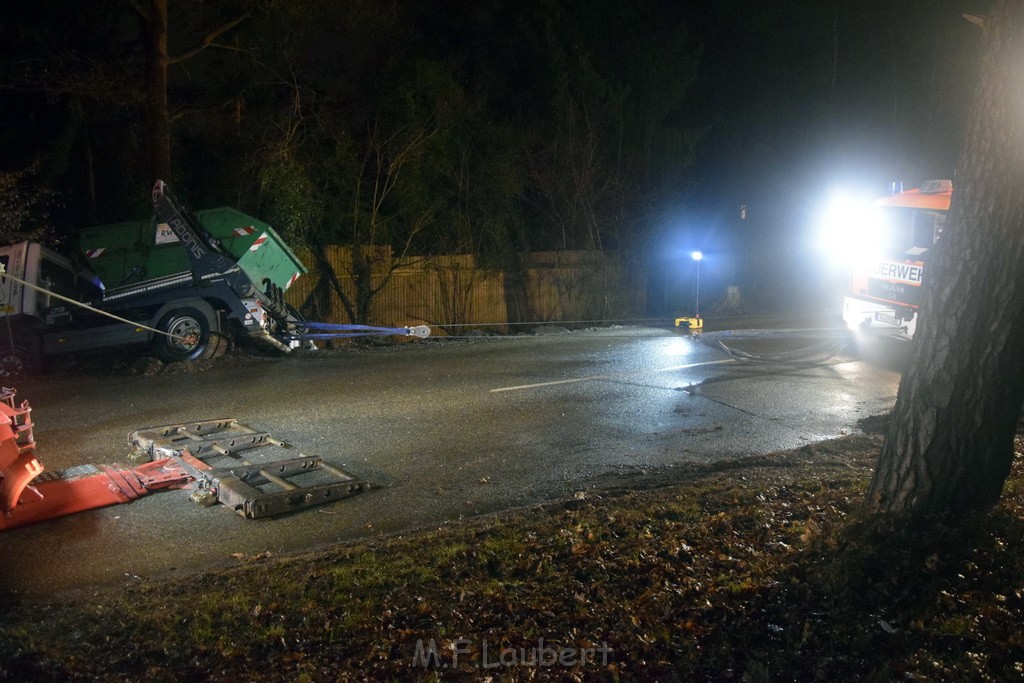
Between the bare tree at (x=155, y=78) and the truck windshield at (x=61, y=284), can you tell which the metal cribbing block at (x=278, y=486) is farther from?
the bare tree at (x=155, y=78)

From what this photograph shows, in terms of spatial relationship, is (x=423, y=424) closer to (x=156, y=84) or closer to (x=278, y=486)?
(x=278, y=486)

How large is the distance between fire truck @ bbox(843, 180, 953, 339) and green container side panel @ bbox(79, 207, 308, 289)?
10.4m

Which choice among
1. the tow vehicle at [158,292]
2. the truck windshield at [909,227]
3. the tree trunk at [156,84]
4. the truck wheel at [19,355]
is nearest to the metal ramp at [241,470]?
the tow vehicle at [158,292]

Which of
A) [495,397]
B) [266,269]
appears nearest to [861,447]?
[495,397]

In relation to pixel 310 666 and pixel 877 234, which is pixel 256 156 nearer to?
pixel 877 234

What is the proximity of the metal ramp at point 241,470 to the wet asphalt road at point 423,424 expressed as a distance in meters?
0.16

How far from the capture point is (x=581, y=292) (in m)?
22.2

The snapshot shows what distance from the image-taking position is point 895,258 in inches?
560

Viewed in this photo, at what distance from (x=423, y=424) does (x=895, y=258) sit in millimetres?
9244

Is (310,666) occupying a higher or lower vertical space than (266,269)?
lower

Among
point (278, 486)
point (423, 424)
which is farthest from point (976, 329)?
point (423, 424)

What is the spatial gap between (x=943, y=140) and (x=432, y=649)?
2725 centimetres

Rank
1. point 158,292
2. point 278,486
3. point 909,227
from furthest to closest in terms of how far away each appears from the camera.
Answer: point 909,227 → point 158,292 → point 278,486

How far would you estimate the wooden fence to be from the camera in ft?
60.9
